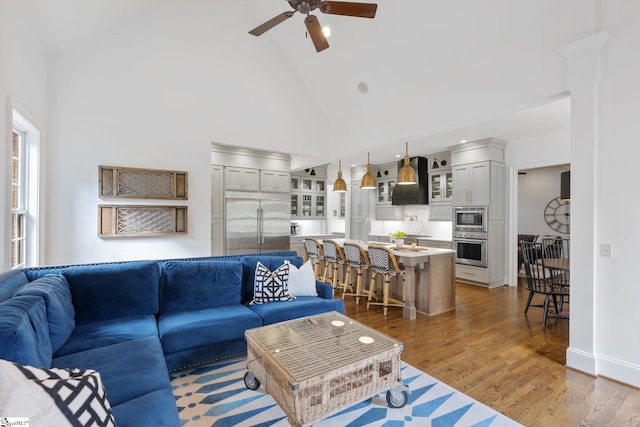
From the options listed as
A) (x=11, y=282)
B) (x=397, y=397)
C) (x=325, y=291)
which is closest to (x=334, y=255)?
(x=325, y=291)

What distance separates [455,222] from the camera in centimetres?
602

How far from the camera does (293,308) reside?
9.44 feet

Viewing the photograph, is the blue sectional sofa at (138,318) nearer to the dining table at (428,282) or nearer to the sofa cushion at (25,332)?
the sofa cushion at (25,332)

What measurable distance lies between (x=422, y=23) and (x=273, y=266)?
325cm

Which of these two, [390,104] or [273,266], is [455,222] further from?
[273,266]

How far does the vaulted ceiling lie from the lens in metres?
2.83

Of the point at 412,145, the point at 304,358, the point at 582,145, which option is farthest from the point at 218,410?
the point at 412,145

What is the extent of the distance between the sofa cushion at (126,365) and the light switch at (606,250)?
3347 millimetres

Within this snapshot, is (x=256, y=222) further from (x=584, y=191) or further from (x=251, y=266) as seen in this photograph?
(x=584, y=191)

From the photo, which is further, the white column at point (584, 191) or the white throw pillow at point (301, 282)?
the white throw pillow at point (301, 282)

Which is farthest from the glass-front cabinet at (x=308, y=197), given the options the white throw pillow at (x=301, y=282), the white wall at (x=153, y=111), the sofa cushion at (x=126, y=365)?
the sofa cushion at (x=126, y=365)

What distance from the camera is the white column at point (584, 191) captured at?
249 centimetres

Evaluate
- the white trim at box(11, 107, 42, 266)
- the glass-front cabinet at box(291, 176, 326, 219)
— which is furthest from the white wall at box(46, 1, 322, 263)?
the glass-front cabinet at box(291, 176, 326, 219)

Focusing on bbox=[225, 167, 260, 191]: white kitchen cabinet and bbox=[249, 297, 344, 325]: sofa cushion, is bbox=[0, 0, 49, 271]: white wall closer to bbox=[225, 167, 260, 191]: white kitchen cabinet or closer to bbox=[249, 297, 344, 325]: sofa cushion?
bbox=[249, 297, 344, 325]: sofa cushion
